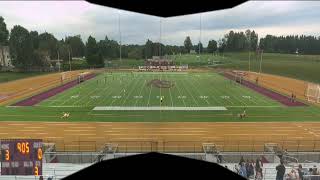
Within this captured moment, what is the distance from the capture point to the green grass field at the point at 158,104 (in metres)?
23.0

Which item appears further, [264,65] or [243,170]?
[264,65]

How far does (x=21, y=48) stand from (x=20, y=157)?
197 feet

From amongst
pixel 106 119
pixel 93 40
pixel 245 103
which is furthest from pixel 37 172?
pixel 93 40

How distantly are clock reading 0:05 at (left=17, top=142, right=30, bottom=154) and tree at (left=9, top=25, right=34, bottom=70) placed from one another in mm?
56473

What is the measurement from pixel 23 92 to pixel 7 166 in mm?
26720

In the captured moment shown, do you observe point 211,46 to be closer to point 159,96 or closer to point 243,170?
point 159,96

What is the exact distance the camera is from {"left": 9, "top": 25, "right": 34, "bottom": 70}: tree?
6500cm

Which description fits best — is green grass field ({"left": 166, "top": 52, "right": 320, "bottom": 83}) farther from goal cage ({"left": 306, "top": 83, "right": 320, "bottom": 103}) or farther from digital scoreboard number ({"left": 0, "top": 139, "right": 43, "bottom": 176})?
digital scoreboard number ({"left": 0, "top": 139, "right": 43, "bottom": 176})

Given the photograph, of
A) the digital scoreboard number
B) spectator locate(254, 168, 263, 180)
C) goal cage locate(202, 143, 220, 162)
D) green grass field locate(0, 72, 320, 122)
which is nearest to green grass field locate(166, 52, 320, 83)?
green grass field locate(0, 72, 320, 122)

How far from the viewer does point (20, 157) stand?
34.4 ft

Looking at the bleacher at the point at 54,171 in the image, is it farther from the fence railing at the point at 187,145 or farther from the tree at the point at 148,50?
the tree at the point at 148,50

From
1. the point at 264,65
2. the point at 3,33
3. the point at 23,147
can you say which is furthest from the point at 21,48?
the point at 23,147

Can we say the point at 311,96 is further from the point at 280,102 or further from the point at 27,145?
the point at 27,145

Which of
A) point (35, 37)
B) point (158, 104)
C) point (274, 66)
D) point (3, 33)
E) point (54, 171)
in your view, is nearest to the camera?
point (54, 171)
